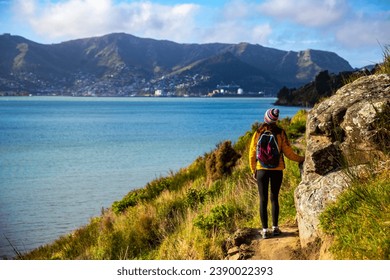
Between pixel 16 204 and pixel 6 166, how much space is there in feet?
46.3

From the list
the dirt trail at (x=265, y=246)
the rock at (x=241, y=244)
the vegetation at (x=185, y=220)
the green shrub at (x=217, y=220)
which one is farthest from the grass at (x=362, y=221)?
the green shrub at (x=217, y=220)

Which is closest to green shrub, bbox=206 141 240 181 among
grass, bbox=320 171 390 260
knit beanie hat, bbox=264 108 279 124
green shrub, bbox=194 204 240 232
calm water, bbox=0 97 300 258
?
green shrub, bbox=194 204 240 232

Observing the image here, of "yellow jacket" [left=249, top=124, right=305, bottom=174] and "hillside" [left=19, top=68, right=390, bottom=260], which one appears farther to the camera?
"yellow jacket" [left=249, top=124, right=305, bottom=174]

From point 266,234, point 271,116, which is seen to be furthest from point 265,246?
point 271,116

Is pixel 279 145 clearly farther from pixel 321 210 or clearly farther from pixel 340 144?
pixel 321 210

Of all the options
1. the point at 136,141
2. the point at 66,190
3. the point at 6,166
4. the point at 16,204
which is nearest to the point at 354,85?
the point at 16,204

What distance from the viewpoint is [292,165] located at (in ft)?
38.3

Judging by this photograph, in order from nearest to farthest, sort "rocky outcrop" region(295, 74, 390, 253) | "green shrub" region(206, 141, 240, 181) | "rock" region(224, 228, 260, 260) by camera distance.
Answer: "rocky outcrop" region(295, 74, 390, 253) → "rock" region(224, 228, 260, 260) → "green shrub" region(206, 141, 240, 181)

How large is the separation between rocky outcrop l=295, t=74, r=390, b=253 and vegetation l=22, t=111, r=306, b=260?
5.18ft

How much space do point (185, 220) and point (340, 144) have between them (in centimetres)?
481

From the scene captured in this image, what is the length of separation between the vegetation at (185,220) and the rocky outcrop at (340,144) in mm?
1580

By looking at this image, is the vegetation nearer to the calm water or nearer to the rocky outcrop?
the rocky outcrop

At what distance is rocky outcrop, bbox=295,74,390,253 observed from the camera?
7457mm

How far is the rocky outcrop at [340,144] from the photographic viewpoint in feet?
24.5
